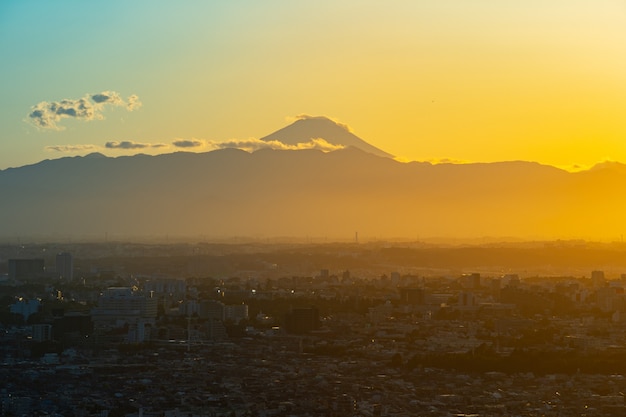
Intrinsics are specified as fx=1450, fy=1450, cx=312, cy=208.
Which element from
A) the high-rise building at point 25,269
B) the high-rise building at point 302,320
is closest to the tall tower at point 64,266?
the high-rise building at point 25,269

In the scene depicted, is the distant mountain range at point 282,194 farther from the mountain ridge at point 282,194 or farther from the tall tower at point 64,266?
the tall tower at point 64,266

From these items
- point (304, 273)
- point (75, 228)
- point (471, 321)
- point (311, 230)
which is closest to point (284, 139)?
point (311, 230)

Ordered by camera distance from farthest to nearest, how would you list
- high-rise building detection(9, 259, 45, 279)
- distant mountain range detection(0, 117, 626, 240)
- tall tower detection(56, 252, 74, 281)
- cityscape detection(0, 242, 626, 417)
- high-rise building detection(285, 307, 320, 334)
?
distant mountain range detection(0, 117, 626, 240) → tall tower detection(56, 252, 74, 281) → high-rise building detection(9, 259, 45, 279) → high-rise building detection(285, 307, 320, 334) → cityscape detection(0, 242, 626, 417)

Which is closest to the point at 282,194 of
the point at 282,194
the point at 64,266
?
the point at 282,194

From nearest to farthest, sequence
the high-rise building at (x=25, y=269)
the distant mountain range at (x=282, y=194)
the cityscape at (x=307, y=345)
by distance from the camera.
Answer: the cityscape at (x=307, y=345) < the high-rise building at (x=25, y=269) < the distant mountain range at (x=282, y=194)

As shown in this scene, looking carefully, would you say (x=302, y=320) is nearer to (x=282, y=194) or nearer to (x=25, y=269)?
(x=25, y=269)

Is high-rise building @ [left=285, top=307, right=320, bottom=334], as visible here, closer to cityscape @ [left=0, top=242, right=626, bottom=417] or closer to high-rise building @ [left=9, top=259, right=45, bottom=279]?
cityscape @ [left=0, top=242, right=626, bottom=417]

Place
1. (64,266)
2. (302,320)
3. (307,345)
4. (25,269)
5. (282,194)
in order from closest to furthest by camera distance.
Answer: (307,345) < (302,320) < (25,269) < (64,266) < (282,194)

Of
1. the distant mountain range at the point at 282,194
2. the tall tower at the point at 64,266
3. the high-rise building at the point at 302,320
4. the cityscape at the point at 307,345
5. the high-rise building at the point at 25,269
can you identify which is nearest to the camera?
the cityscape at the point at 307,345

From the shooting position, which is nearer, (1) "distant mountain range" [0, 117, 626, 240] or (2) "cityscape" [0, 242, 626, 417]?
(2) "cityscape" [0, 242, 626, 417]

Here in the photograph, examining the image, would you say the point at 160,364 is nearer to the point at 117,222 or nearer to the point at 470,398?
the point at 470,398

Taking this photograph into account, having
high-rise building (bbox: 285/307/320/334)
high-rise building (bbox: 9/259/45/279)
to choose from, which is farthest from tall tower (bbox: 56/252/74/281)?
high-rise building (bbox: 285/307/320/334)
